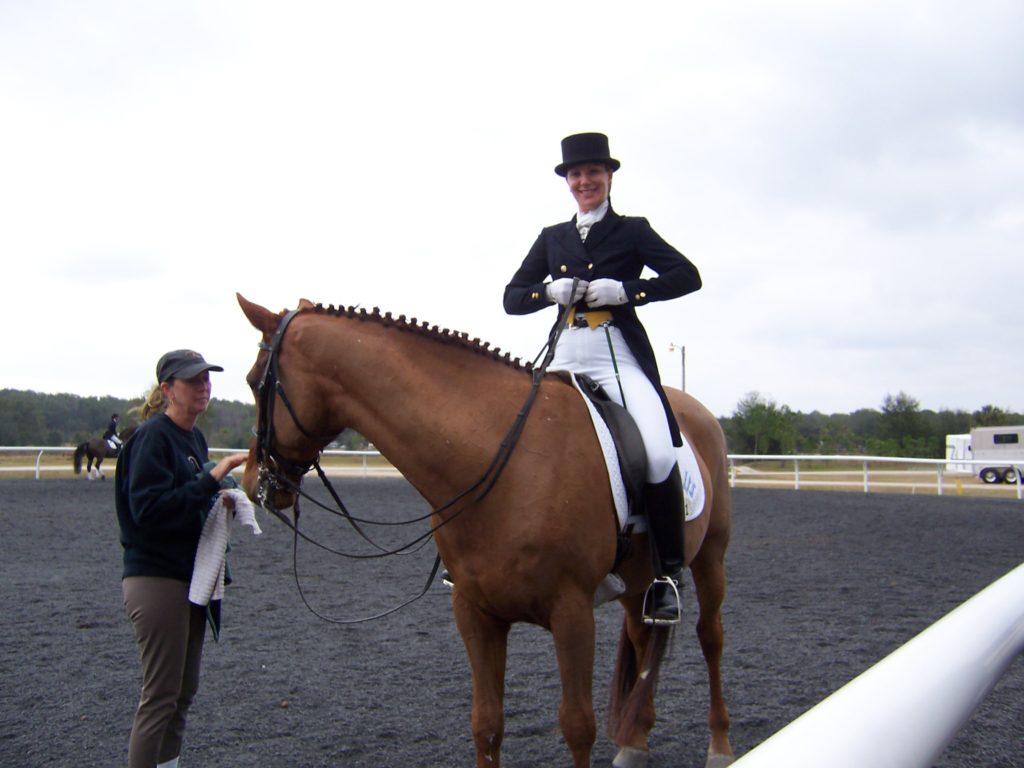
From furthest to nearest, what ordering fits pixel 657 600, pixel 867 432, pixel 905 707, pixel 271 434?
pixel 867 432 < pixel 657 600 < pixel 271 434 < pixel 905 707

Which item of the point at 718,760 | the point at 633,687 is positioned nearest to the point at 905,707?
the point at 718,760

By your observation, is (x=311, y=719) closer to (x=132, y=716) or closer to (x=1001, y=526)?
(x=132, y=716)

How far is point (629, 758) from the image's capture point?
405 centimetres

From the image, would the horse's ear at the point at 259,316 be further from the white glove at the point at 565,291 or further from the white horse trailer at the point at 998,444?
the white horse trailer at the point at 998,444

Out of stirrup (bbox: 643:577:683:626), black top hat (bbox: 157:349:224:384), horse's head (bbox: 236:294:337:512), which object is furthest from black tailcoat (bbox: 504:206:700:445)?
black top hat (bbox: 157:349:224:384)

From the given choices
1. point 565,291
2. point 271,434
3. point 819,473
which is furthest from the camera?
point 819,473

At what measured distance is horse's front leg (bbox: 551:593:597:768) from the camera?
322 cm

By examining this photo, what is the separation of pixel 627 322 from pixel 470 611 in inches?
59.7

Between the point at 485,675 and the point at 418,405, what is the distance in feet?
3.65

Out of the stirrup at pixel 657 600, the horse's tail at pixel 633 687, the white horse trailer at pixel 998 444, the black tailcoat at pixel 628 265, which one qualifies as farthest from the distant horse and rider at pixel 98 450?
the white horse trailer at pixel 998 444

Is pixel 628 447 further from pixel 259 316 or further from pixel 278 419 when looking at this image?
pixel 259 316

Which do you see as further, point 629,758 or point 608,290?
point 629,758

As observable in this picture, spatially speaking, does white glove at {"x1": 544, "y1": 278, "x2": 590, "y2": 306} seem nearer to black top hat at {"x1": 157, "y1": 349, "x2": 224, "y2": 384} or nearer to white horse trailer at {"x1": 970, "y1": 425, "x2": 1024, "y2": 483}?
black top hat at {"x1": 157, "y1": 349, "x2": 224, "y2": 384}

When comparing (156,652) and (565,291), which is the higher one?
(565,291)
